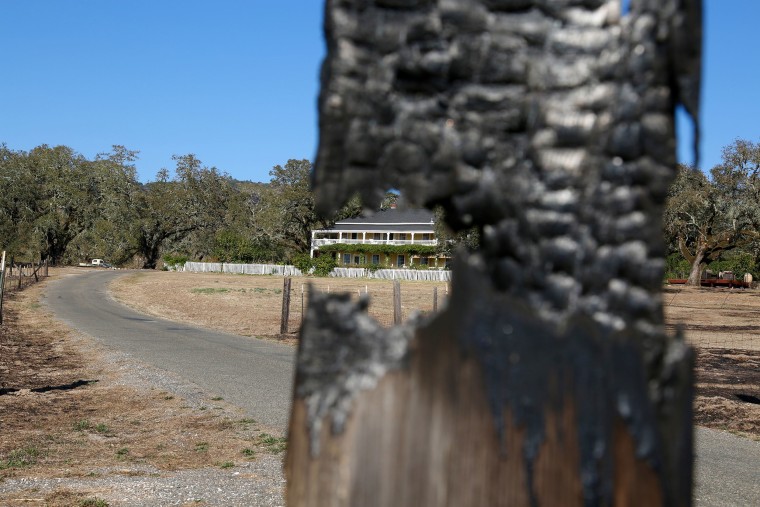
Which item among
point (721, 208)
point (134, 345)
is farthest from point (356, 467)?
point (721, 208)

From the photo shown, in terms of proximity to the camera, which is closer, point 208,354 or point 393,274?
point 208,354

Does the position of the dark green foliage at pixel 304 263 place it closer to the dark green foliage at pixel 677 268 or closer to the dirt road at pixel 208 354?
the dark green foliage at pixel 677 268

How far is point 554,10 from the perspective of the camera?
767 millimetres

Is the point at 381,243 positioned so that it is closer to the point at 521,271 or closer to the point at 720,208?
the point at 720,208

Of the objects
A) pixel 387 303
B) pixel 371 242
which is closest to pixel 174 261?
pixel 371 242

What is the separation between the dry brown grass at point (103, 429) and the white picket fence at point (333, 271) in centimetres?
4677

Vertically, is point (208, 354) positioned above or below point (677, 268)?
below

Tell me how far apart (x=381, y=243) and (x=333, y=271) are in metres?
12.8

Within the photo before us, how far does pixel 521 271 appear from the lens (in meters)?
0.76

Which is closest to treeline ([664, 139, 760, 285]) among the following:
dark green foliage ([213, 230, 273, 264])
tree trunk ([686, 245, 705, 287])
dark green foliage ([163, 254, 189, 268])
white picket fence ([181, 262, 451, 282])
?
tree trunk ([686, 245, 705, 287])

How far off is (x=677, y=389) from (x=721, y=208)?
2355 inches

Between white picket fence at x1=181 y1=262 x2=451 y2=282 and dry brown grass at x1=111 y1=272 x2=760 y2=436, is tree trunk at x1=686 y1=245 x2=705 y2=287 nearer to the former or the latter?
dry brown grass at x1=111 y1=272 x2=760 y2=436

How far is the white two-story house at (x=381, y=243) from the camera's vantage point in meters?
75.5

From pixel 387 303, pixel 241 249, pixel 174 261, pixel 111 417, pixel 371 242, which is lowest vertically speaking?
pixel 111 417
